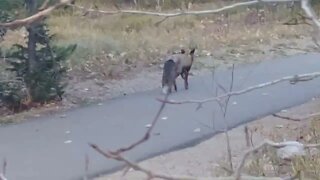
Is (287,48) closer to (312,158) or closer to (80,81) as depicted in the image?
(80,81)

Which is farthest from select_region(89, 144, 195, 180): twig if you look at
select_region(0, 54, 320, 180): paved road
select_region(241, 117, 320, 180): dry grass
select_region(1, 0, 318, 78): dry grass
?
select_region(1, 0, 318, 78): dry grass

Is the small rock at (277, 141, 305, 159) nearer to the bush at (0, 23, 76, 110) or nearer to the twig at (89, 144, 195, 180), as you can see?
the twig at (89, 144, 195, 180)

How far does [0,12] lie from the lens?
42.3 ft

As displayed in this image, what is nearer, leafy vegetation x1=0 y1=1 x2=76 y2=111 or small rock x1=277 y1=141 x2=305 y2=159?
small rock x1=277 y1=141 x2=305 y2=159

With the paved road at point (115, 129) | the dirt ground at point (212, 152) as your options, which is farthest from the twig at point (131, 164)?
the paved road at point (115, 129)

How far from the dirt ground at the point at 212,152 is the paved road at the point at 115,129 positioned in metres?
0.23

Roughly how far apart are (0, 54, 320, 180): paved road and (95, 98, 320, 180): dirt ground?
0.74ft

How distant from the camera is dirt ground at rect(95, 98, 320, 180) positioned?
8750 mm

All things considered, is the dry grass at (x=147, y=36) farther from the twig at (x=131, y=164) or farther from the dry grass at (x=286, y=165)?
the twig at (x=131, y=164)

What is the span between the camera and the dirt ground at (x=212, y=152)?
8750 mm

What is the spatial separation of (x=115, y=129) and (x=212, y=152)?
1969mm

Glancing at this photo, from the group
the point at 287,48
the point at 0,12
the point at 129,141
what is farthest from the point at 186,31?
the point at 129,141

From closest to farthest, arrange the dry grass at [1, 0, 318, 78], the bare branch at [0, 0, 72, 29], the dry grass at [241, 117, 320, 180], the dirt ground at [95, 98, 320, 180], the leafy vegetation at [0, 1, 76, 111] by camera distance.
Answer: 1. the bare branch at [0, 0, 72, 29]
2. the dry grass at [241, 117, 320, 180]
3. the dirt ground at [95, 98, 320, 180]
4. the leafy vegetation at [0, 1, 76, 111]
5. the dry grass at [1, 0, 318, 78]

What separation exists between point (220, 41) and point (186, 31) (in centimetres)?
309
